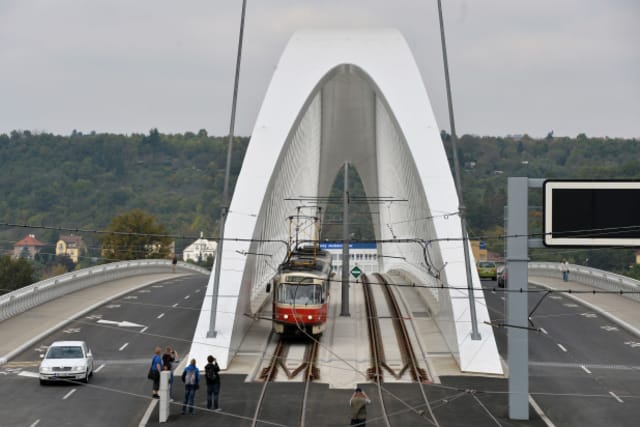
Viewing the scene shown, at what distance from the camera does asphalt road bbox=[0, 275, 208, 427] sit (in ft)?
68.4

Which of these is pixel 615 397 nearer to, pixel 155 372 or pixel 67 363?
pixel 155 372

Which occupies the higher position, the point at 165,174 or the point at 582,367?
the point at 165,174

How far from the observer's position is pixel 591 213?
2017 cm

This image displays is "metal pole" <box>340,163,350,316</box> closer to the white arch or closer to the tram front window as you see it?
the white arch

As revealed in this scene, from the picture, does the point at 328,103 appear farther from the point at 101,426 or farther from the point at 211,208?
the point at 211,208

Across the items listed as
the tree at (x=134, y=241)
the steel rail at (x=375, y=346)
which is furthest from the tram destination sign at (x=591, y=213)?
the tree at (x=134, y=241)

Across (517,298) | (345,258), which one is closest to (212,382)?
(517,298)

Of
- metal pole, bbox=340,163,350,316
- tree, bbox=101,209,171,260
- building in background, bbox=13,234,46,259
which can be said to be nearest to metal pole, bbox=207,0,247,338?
metal pole, bbox=340,163,350,316

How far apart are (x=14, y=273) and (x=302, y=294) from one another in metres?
61.3

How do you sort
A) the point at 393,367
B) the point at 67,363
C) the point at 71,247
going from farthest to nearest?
the point at 71,247, the point at 393,367, the point at 67,363

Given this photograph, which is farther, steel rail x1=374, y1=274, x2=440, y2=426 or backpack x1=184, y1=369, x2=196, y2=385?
steel rail x1=374, y1=274, x2=440, y2=426

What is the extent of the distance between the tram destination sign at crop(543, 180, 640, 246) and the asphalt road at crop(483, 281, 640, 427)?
2861 millimetres

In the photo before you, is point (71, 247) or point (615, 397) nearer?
point (615, 397)

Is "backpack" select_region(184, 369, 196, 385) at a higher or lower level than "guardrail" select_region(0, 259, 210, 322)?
lower
